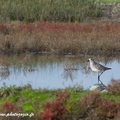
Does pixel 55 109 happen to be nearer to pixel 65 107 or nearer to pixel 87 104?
pixel 65 107

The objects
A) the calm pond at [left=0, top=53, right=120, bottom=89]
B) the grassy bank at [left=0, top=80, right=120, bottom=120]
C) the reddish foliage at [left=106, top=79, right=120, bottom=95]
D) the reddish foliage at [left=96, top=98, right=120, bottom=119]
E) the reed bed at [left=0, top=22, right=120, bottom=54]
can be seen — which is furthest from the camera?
the reed bed at [left=0, top=22, right=120, bottom=54]

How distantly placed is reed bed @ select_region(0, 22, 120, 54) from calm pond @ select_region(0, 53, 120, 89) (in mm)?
561

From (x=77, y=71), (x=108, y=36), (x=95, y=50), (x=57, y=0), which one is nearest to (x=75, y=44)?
(x=95, y=50)

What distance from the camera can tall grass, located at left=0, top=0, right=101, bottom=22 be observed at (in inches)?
926

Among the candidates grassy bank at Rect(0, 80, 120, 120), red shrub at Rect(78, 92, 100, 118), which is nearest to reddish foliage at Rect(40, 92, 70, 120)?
grassy bank at Rect(0, 80, 120, 120)

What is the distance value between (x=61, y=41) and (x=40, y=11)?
240 inches

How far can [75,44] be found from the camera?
17859 mm

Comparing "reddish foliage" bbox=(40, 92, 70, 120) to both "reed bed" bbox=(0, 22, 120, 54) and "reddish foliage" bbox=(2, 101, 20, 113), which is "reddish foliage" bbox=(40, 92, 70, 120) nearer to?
"reddish foliage" bbox=(2, 101, 20, 113)

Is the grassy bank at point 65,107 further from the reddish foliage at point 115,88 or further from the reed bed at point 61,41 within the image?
the reed bed at point 61,41

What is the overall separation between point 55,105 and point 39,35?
33.8 ft

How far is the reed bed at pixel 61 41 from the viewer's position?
17922 mm

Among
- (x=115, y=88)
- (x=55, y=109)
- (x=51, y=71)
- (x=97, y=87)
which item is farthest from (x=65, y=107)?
(x=51, y=71)

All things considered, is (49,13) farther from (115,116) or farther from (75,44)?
(115,116)

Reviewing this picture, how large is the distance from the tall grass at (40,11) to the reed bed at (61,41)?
138 inches
